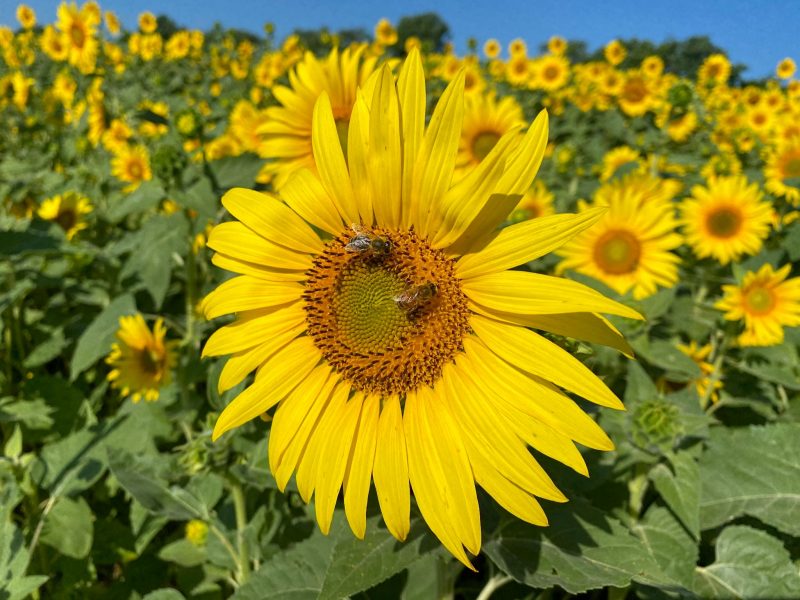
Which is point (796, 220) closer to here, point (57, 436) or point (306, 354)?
point (306, 354)

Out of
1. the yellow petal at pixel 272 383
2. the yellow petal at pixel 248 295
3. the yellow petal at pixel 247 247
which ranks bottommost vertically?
the yellow petal at pixel 272 383

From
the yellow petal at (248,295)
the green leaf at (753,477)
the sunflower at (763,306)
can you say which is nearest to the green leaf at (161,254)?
the yellow petal at (248,295)

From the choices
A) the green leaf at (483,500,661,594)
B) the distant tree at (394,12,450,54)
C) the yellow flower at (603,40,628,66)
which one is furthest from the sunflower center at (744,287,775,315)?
the distant tree at (394,12,450,54)

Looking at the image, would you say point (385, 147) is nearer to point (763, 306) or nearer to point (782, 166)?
point (763, 306)

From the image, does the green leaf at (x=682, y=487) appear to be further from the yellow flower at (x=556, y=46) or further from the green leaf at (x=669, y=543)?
the yellow flower at (x=556, y=46)

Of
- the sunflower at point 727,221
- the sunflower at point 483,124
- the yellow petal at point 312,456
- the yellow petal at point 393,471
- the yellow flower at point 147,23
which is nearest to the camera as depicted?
the yellow petal at point 393,471

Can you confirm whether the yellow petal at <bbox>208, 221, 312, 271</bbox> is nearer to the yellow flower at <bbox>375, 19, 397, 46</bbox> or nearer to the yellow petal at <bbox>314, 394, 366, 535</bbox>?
the yellow petal at <bbox>314, 394, 366, 535</bbox>

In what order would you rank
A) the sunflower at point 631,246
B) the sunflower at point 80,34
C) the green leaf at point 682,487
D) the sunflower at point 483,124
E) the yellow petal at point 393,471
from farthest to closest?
the sunflower at point 80,34 → the sunflower at point 483,124 → the sunflower at point 631,246 → the green leaf at point 682,487 → the yellow petal at point 393,471

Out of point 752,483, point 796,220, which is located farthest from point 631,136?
point 752,483
